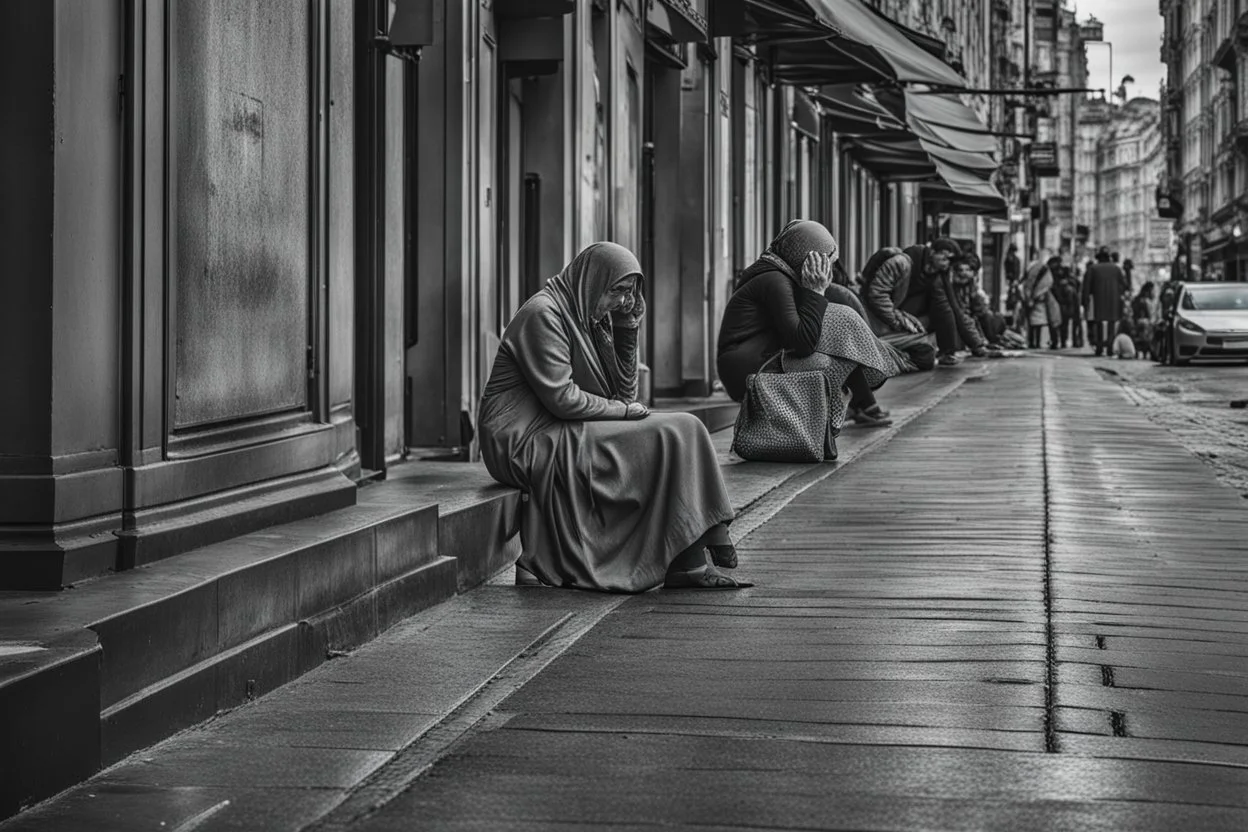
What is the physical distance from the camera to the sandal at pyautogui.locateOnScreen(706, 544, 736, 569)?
7.25m

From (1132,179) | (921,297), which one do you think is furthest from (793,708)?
(1132,179)

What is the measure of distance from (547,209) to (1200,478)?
447 centimetres

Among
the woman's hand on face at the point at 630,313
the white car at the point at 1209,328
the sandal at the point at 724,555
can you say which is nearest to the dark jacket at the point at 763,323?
the woman's hand on face at the point at 630,313

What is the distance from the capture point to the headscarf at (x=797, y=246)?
11625mm

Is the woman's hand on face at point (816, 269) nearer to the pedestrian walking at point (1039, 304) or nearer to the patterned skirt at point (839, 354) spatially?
the patterned skirt at point (839, 354)

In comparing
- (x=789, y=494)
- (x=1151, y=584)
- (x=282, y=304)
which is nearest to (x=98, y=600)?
(x=282, y=304)

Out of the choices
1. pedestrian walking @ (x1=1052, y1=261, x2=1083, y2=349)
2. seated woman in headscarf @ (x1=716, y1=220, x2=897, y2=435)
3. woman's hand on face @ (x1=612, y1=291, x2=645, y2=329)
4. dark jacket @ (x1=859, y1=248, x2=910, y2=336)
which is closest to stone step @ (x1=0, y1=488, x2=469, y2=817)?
woman's hand on face @ (x1=612, y1=291, x2=645, y2=329)

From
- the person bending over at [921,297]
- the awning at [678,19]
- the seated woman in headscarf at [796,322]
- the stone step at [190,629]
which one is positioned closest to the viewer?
the stone step at [190,629]

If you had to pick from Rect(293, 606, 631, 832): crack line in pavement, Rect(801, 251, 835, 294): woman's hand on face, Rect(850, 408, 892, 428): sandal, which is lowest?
Rect(293, 606, 631, 832): crack line in pavement

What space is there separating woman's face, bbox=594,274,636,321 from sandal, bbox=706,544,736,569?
87 centimetres

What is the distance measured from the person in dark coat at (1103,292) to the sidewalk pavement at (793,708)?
2896 centimetres

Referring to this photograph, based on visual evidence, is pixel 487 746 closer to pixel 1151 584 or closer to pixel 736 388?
pixel 1151 584

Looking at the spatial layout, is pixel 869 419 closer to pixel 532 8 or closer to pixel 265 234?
pixel 532 8

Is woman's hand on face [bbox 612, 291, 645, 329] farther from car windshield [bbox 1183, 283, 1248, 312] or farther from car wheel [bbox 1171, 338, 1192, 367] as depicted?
car windshield [bbox 1183, 283, 1248, 312]
